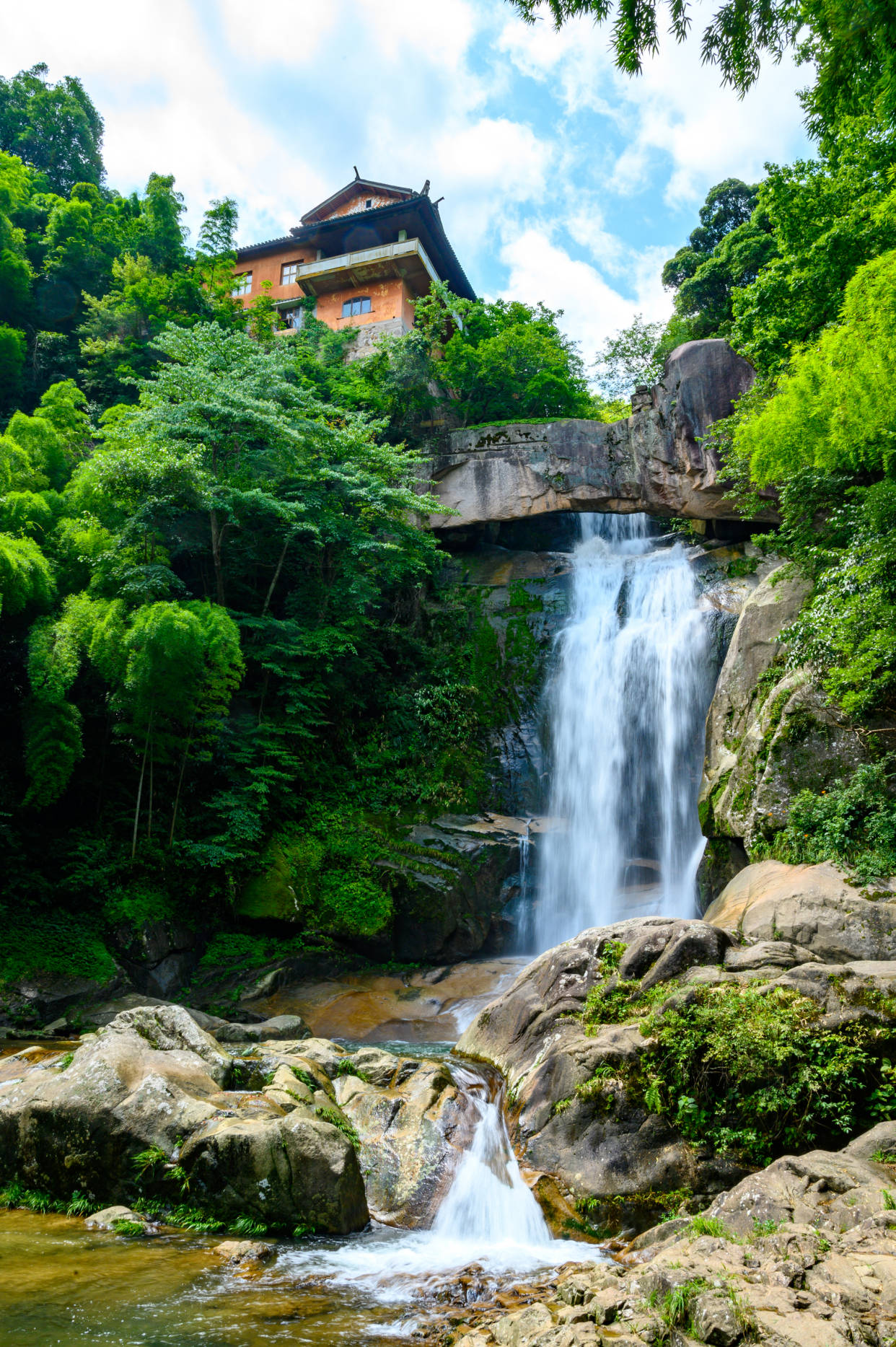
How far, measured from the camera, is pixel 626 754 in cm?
1733

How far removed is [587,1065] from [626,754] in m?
10.7

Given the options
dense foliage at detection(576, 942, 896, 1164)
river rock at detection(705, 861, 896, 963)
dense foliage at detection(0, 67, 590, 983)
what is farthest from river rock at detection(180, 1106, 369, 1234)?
dense foliage at detection(0, 67, 590, 983)

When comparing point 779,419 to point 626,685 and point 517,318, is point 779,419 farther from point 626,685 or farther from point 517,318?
point 517,318

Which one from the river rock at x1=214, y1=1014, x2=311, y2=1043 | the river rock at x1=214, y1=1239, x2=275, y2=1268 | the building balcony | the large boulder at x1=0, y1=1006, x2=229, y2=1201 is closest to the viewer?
the river rock at x1=214, y1=1239, x2=275, y2=1268

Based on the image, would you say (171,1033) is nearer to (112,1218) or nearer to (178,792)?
(112,1218)

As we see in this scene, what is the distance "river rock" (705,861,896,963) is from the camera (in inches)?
310

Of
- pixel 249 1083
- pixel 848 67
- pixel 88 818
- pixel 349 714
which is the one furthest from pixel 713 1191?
pixel 349 714

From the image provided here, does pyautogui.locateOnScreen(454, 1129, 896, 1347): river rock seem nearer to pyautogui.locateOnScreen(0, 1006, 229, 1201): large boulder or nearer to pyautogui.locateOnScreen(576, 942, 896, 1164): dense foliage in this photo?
pyautogui.locateOnScreen(576, 942, 896, 1164): dense foliage

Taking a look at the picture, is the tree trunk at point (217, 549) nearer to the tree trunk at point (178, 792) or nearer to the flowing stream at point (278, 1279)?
the tree trunk at point (178, 792)

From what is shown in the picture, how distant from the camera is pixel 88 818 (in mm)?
14852

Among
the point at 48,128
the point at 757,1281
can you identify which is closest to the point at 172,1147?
the point at 757,1281

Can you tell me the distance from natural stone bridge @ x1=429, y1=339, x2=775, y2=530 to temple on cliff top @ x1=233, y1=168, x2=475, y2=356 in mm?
9670

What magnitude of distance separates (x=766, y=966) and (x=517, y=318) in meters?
22.8

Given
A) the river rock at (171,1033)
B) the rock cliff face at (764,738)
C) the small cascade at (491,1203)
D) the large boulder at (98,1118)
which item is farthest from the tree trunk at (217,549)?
the small cascade at (491,1203)
